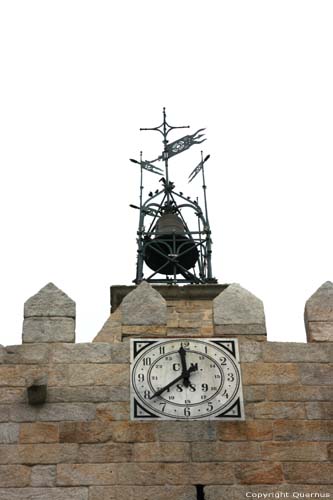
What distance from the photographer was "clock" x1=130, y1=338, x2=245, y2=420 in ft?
26.1

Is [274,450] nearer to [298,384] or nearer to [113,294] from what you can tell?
[298,384]

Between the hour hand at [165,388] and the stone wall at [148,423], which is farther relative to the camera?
the hour hand at [165,388]

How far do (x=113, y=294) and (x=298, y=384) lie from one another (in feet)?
14.0

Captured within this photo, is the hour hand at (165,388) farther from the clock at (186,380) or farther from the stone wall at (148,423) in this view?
the stone wall at (148,423)

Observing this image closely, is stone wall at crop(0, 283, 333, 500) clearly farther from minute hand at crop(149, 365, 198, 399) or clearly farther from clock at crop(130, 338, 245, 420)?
minute hand at crop(149, 365, 198, 399)

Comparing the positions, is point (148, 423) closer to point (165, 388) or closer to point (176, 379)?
point (165, 388)

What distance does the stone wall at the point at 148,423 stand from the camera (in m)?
7.48

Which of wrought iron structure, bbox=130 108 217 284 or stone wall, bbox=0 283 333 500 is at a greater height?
wrought iron structure, bbox=130 108 217 284

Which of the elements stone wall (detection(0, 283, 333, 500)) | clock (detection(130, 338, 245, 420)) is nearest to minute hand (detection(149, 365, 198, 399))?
clock (detection(130, 338, 245, 420))

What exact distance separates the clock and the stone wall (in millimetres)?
86

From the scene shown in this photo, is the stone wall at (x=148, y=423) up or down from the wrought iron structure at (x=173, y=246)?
down

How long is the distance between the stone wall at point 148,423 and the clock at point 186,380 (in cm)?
9

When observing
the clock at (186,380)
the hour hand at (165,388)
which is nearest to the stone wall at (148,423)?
the clock at (186,380)

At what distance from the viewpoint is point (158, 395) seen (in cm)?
805
